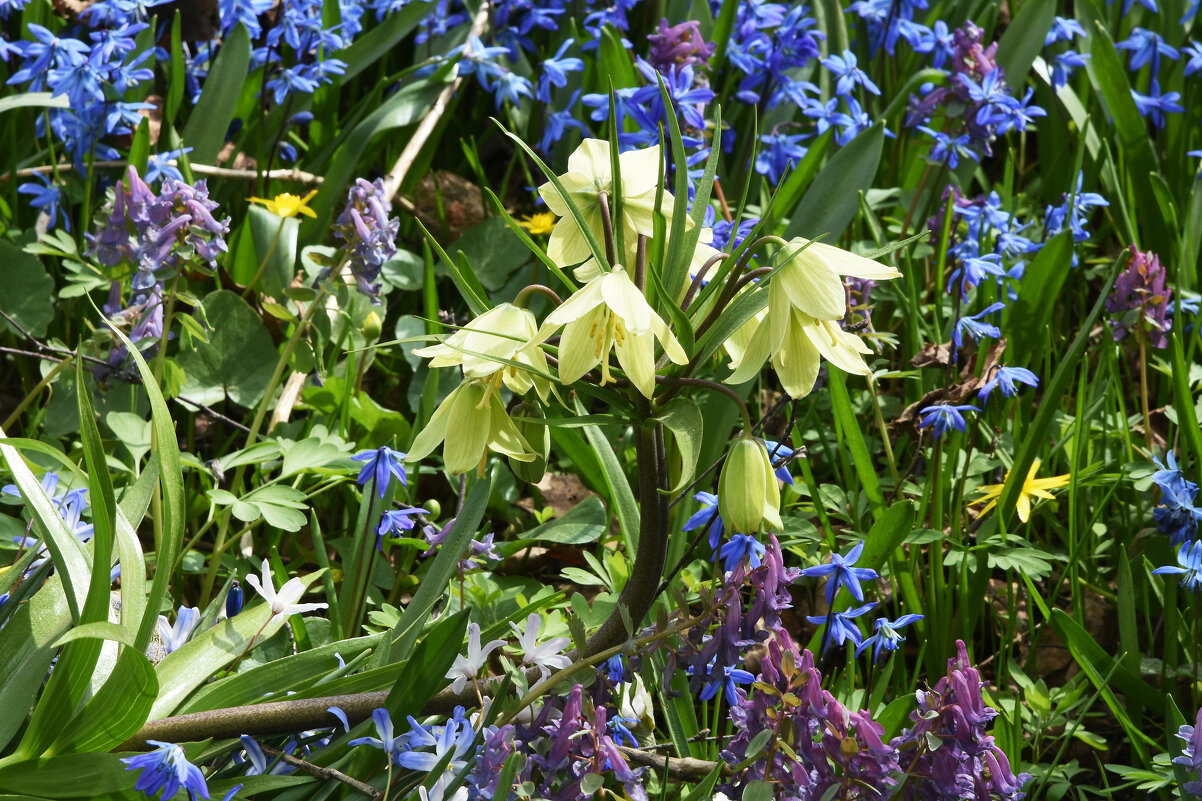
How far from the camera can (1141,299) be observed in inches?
74.8

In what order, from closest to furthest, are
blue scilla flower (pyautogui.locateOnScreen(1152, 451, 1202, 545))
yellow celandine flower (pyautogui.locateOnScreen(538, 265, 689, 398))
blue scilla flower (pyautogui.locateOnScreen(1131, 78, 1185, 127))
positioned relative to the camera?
yellow celandine flower (pyautogui.locateOnScreen(538, 265, 689, 398))
blue scilla flower (pyautogui.locateOnScreen(1152, 451, 1202, 545))
blue scilla flower (pyautogui.locateOnScreen(1131, 78, 1185, 127))

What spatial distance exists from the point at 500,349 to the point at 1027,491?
1.17 meters

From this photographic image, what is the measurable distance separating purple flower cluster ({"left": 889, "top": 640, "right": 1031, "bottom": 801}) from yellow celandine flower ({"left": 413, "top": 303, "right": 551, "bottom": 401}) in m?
0.50

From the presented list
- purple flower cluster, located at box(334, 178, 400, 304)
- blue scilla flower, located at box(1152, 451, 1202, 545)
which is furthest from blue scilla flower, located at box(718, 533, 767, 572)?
purple flower cluster, located at box(334, 178, 400, 304)

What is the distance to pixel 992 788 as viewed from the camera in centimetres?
111

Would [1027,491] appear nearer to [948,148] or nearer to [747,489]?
[948,148]

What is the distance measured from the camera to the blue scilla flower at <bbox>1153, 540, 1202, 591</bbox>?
4.86 ft

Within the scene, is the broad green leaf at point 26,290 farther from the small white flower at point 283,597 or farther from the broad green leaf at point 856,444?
the broad green leaf at point 856,444

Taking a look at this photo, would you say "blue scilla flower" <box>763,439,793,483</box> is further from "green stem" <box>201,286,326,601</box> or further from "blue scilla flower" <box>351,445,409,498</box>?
"green stem" <box>201,286,326,601</box>

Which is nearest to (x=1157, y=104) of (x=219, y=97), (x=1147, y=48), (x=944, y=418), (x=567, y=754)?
(x=1147, y=48)

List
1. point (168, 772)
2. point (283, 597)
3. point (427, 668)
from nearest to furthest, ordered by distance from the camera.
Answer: point (168, 772) < point (427, 668) < point (283, 597)

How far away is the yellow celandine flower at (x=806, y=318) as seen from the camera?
92 centimetres

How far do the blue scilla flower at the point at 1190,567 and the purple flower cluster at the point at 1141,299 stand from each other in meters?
0.50

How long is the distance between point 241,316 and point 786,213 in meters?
1.22
